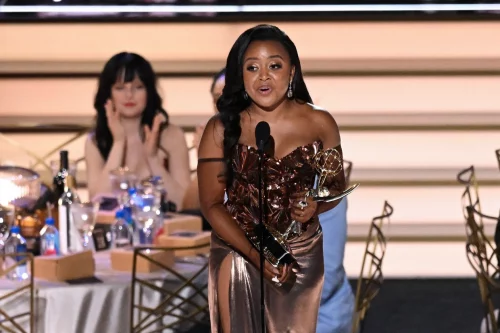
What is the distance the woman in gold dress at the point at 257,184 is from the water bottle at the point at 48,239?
1.49 meters

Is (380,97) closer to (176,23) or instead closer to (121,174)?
(176,23)

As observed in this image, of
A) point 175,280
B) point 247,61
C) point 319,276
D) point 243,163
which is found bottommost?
point 175,280

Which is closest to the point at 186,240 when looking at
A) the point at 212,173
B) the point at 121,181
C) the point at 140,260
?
the point at 140,260

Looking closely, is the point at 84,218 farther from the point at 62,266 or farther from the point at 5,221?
the point at 62,266

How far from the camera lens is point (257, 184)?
9.07ft

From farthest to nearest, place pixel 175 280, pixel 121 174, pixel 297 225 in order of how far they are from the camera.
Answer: pixel 121 174, pixel 175 280, pixel 297 225

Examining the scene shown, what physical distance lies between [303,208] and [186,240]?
5.16 feet

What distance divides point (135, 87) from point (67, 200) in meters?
1.43

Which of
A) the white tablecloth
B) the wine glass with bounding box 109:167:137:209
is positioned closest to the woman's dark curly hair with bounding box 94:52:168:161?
the wine glass with bounding box 109:167:137:209

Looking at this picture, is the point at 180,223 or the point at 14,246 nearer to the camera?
the point at 14,246

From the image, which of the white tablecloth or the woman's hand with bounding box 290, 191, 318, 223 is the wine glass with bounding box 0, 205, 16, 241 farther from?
the woman's hand with bounding box 290, 191, 318, 223

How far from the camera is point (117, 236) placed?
14.6 ft

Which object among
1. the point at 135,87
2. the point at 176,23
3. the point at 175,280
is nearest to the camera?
the point at 175,280

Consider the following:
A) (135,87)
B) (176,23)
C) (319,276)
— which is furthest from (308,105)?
(176,23)
